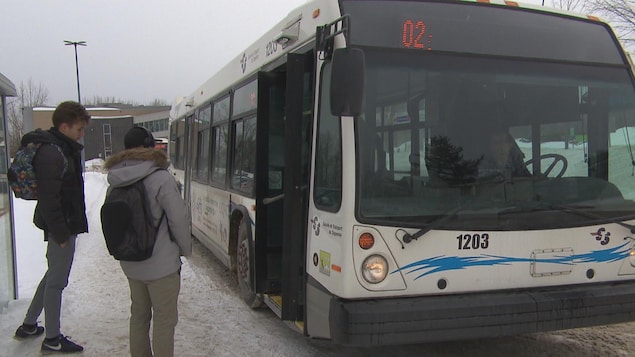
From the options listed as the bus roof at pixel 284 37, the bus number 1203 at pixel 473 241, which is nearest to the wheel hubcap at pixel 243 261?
the bus roof at pixel 284 37

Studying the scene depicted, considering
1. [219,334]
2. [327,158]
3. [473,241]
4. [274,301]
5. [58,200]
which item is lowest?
[219,334]

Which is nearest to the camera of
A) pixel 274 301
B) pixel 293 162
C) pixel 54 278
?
pixel 293 162

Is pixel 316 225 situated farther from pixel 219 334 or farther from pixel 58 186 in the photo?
pixel 58 186

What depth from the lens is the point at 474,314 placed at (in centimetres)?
344

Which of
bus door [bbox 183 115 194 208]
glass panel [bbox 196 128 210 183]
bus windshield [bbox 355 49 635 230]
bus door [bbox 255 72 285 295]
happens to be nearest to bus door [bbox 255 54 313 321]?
bus door [bbox 255 72 285 295]

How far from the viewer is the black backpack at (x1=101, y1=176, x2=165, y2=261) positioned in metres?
3.28

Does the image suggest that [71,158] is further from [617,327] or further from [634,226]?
[617,327]

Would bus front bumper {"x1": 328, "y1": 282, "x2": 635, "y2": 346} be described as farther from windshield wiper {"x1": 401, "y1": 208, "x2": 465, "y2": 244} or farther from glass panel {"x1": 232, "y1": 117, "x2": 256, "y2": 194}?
glass panel {"x1": 232, "y1": 117, "x2": 256, "y2": 194}

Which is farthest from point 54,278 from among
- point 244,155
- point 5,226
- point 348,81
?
point 348,81

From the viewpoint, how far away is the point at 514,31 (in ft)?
12.7

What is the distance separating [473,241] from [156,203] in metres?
2.13

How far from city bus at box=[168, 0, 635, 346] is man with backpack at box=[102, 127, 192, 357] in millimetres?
897

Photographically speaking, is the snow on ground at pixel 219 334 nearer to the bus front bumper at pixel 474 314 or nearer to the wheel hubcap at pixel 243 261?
the wheel hubcap at pixel 243 261

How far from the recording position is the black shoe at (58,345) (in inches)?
169
